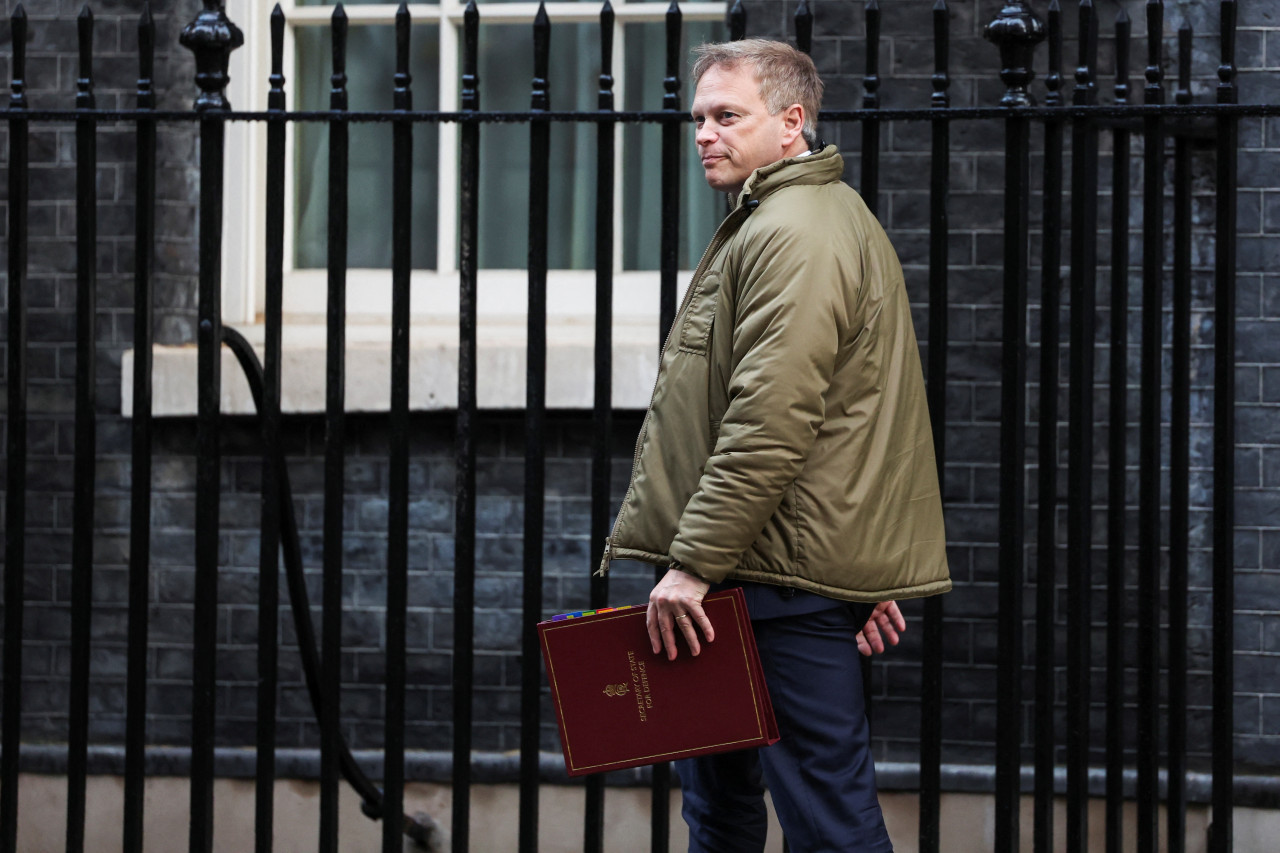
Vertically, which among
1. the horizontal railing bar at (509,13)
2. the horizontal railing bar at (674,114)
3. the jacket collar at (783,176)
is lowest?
the jacket collar at (783,176)

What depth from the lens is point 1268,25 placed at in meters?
3.94

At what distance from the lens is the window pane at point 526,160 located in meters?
4.56

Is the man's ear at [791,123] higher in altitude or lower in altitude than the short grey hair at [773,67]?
lower

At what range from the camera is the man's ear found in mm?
2493

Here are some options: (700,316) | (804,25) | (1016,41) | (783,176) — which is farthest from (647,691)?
(1016,41)

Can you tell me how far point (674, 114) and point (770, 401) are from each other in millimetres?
940

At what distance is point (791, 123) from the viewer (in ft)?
8.23

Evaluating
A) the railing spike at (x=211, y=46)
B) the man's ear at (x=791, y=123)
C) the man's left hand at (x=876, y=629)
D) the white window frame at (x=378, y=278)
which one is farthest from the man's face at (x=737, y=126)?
the white window frame at (x=378, y=278)

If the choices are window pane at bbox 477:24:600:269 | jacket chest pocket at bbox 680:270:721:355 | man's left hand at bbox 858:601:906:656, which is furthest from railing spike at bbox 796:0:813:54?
window pane at bbox 477:24:600:269

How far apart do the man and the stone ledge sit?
153 cm

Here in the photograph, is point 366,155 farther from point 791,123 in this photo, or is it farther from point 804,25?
point 791,123

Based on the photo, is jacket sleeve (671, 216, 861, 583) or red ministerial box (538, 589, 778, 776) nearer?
jacket sleeve (671, 216, 861, 583)

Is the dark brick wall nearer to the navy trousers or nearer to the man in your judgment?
the man

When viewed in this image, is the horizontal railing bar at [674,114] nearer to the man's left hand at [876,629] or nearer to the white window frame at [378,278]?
the man's left hand at [876,629]
